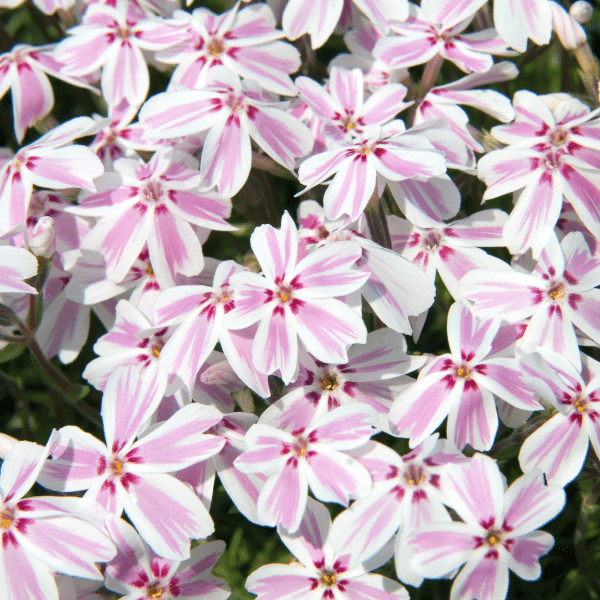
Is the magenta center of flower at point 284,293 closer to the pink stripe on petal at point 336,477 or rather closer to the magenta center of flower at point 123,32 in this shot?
the pink stripe on petal at point 336,477

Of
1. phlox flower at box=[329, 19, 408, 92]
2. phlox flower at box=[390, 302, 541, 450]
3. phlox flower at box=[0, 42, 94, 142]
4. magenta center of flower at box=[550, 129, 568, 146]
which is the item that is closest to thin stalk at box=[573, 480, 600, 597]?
phlox flower at box=[390, 302, 541, 450]

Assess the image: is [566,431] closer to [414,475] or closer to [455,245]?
[414,475]

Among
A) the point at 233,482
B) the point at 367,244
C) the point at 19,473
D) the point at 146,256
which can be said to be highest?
the point at 367,244

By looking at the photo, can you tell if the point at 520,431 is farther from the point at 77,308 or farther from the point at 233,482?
the point at 77,308

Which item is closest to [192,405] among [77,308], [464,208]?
[77,308]

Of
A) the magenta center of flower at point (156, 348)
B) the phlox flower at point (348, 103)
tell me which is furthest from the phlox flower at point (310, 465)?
the phlox flower at point (348, 103)
